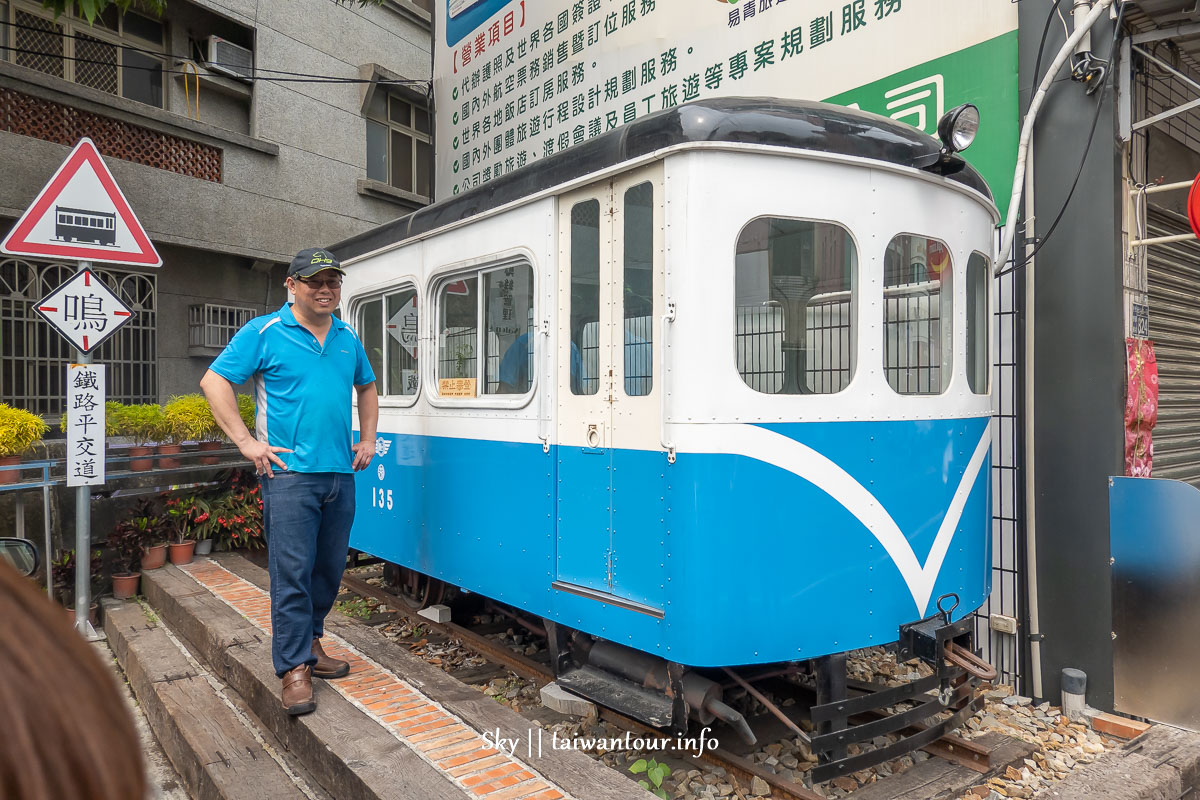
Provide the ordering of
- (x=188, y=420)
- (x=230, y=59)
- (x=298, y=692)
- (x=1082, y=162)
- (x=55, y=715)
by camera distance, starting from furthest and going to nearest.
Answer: (x=230, y=59)
(x=188, y=420)
(x=1082, y=162)
(x=298, y=692)
(x=55, y=715)

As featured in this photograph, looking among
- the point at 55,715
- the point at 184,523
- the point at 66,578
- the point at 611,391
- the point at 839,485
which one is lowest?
the point at 66,578

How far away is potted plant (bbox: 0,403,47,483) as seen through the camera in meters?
5.70

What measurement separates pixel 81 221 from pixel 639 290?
12.4 feet

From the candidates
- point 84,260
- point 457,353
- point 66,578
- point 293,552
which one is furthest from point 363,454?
point 66,578

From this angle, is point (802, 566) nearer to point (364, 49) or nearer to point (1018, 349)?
point (1018, 349)

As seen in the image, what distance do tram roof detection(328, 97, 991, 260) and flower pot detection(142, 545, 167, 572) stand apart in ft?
15.0

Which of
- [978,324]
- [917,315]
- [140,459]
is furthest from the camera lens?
[140,459]

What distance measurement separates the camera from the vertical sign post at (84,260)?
16.1 ft

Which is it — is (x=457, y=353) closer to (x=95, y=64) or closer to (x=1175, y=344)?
(x=1175, y=344)

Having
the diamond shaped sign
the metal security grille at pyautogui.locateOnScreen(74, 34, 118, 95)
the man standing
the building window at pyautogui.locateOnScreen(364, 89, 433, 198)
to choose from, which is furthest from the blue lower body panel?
the building window at pyautogui.locateOnScreen(364, 89, 433, 198)

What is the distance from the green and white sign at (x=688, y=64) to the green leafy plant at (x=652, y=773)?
12.0 feet

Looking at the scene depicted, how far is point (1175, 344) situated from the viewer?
5094mm

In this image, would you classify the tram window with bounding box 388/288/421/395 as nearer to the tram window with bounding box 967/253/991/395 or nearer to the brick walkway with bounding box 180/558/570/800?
the brick walkway with bounding box 180/558/570/800

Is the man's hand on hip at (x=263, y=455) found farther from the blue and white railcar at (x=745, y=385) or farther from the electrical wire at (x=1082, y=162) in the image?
the electrical wire at (x=1082, y=162)
